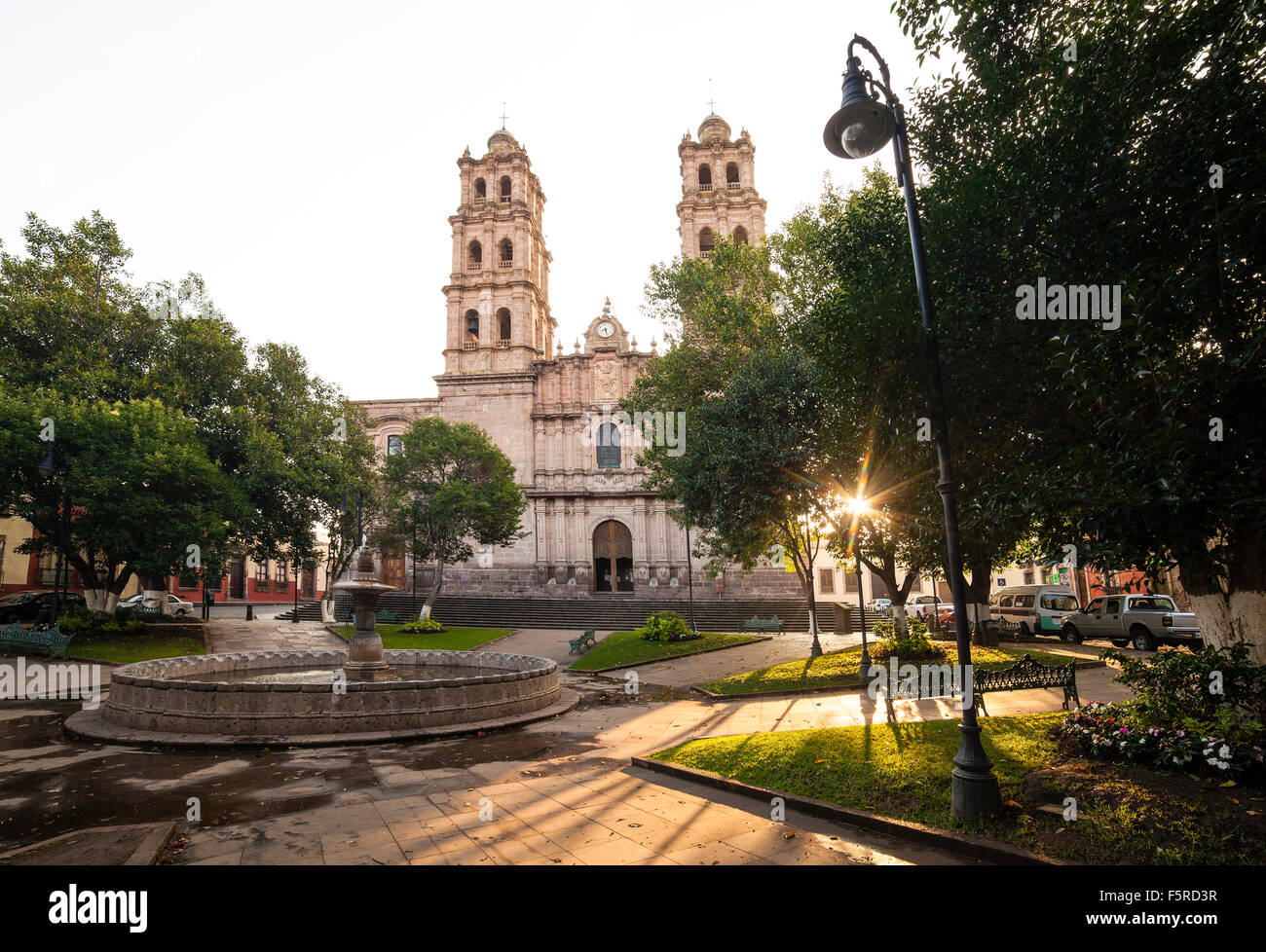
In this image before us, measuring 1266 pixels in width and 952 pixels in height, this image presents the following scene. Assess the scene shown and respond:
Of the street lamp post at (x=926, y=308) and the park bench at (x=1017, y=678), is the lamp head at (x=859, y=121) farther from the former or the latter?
the park bench at (x=1017, y=678)

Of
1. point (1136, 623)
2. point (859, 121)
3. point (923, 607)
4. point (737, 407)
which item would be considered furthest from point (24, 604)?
point (1136, 623)

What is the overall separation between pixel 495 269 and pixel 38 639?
32.8 meters

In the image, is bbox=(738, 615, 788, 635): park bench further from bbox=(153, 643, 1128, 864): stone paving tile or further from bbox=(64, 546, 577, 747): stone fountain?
bbox=(153, 643, 1128, 864): stone paving tile

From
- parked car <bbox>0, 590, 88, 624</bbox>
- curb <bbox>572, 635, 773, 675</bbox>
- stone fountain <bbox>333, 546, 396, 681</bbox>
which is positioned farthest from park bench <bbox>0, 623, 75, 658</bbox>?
curb <bbox>572, 635, 773, 675</bbox>

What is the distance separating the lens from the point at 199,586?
141 feet

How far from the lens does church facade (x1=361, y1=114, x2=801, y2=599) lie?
41094mm

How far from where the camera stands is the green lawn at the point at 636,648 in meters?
22.0

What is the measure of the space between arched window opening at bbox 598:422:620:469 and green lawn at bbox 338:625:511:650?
1532 centimetres

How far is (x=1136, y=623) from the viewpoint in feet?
65.0

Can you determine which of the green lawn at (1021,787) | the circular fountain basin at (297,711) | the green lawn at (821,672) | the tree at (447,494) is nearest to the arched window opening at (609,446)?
the tree at (447,494)

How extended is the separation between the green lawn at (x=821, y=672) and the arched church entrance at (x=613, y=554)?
76.3 ft

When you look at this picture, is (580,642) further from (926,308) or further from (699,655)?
(926,308)
